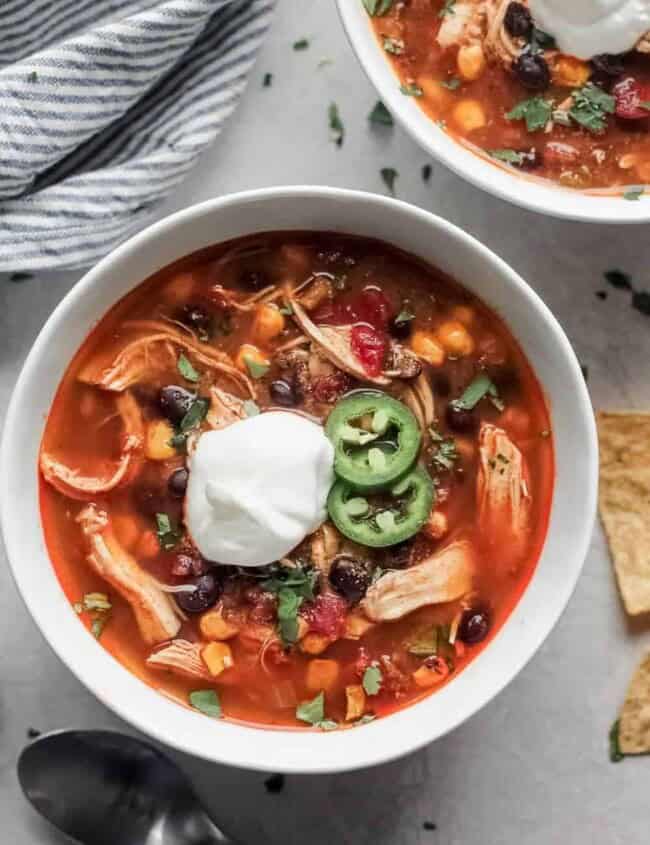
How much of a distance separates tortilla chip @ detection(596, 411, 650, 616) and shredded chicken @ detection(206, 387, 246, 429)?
0.95 meters

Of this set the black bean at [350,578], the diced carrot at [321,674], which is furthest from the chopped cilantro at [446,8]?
the diced carrot at [321,674]

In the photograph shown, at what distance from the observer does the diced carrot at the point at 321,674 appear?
2.81 meters

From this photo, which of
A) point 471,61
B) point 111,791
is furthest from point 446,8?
A: point 111,791

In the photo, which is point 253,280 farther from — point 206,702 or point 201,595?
point 206,702

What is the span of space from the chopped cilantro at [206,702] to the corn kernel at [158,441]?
53cm

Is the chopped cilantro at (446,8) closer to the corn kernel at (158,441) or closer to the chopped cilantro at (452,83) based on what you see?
the chopped cilantro at (452,83)

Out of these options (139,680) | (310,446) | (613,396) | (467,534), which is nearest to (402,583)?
(467,534)

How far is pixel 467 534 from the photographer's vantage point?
2812mm

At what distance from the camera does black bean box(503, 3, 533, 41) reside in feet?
9.78

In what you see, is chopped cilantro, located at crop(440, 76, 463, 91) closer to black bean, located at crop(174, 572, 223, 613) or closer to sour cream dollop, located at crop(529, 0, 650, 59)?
sour cream dollop, located at crop(529, 0, 650, 59)

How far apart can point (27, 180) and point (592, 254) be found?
1421 millimetres

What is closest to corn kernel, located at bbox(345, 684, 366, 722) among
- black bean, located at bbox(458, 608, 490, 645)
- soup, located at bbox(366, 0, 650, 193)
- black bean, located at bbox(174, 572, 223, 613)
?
black bean, located at bbox(458, 608, 490, 645)

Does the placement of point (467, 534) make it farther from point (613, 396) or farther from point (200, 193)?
point (200, 193)

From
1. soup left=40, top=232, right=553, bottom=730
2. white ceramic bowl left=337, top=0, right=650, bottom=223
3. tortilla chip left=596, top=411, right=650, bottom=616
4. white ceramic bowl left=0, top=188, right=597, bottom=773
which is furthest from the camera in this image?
tortilla chip left=596, top=411, right=650, bottom=616
